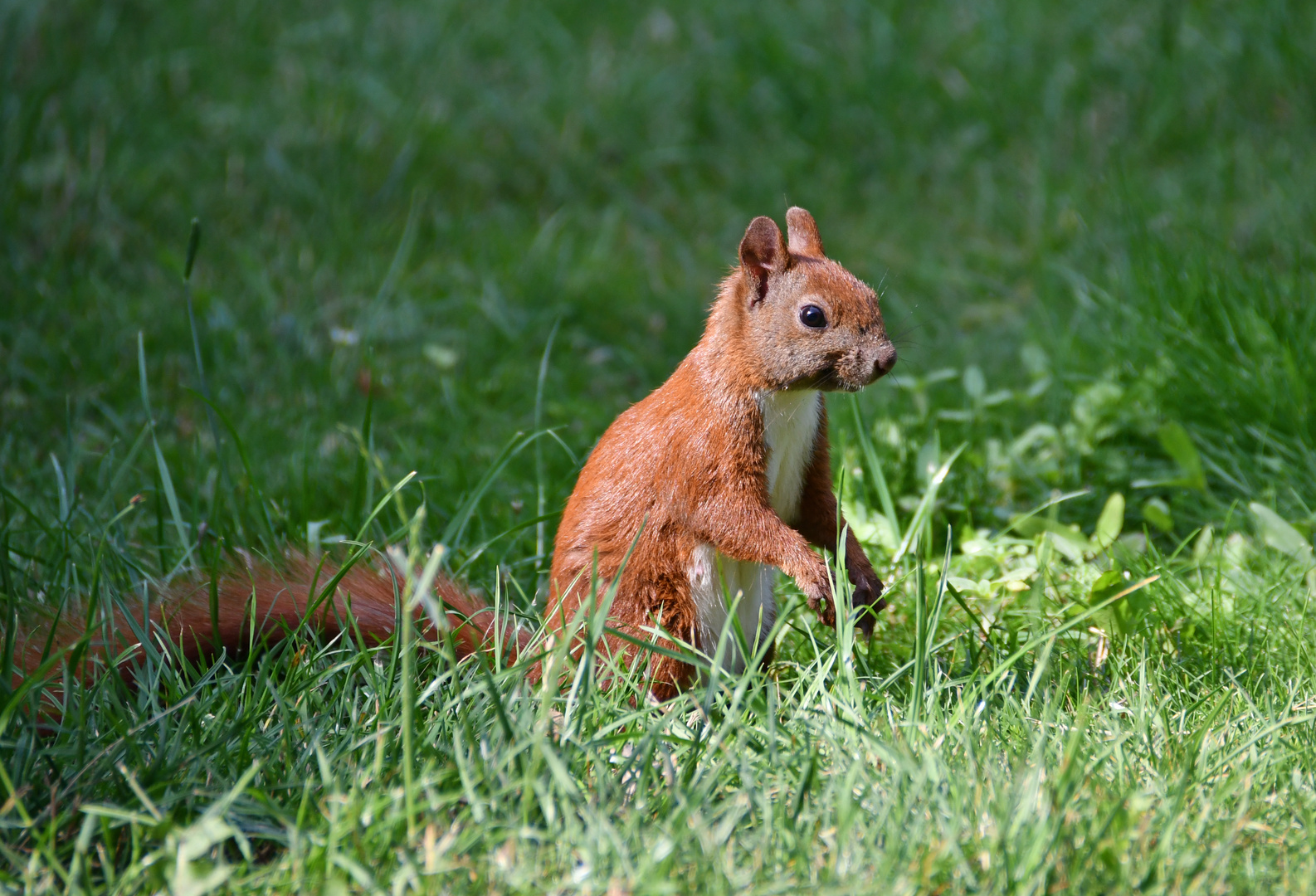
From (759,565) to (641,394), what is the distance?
6.61ft

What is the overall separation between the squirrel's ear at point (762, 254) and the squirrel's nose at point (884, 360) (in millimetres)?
257

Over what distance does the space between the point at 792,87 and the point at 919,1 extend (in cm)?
96

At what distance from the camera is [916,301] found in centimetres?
494

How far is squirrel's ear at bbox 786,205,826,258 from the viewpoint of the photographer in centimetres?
254

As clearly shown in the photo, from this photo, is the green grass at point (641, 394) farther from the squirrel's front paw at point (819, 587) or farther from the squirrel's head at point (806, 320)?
the squirrel's head at point (806, 320)

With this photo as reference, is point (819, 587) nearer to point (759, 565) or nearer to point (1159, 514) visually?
point (759, 565)

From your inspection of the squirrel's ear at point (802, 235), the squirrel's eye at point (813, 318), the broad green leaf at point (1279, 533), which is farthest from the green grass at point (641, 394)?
the squirrel's ear at point (802, 235)

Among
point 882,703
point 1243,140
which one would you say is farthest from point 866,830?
point 1243,140

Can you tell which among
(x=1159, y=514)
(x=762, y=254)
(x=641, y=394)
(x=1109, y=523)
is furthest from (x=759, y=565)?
(x=641, y=394)

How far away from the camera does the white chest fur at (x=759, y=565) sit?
93.3 inches

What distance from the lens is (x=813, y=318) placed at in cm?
230

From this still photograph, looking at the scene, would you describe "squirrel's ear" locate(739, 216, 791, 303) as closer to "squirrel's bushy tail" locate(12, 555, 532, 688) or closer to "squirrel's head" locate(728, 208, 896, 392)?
"squirrel's head" locate(728, 208, 896, 392)

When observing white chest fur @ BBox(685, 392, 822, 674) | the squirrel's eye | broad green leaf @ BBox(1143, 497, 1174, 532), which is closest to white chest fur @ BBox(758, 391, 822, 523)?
white chest fur @ BBox(685, 392, 822, 674)

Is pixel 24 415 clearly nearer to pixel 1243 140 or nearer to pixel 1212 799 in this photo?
pixel 1212 799
